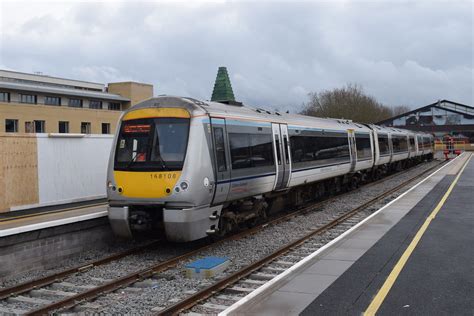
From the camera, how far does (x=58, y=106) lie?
54.5 meters

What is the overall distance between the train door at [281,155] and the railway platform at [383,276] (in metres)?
2.42

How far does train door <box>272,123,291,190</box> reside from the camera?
1297cm

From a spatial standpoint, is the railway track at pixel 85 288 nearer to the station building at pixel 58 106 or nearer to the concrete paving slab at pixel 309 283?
the concrete paving slab at pixel 309 283

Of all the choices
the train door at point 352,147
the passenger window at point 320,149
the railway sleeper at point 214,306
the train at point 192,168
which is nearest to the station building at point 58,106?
the train door at point 352,147

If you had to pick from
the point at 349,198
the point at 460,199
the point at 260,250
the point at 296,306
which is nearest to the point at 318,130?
the point at 349,198

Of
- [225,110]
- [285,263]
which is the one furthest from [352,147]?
[285,263]

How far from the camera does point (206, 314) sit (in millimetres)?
6559

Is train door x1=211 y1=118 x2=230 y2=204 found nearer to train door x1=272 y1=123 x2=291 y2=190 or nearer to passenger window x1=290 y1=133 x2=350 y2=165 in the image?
train door x1=272 y1=123 x2=291 y2=190

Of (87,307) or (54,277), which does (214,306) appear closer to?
(87,307)

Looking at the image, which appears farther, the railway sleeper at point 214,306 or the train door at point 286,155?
the train door at point 286,155

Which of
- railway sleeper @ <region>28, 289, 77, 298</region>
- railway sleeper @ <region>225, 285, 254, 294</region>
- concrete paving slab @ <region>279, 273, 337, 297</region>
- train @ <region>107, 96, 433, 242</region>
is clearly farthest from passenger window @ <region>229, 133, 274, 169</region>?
railway sleeper @ <region>28, 289, 77, 298</region>

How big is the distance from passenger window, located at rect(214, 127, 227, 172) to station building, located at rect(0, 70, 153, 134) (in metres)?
42.4

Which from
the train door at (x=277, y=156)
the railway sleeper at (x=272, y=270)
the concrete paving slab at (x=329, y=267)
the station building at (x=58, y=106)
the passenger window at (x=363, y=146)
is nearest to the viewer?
the concrete paving slab at (x=329, y=267)

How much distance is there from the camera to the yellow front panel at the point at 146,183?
30.7 feet
